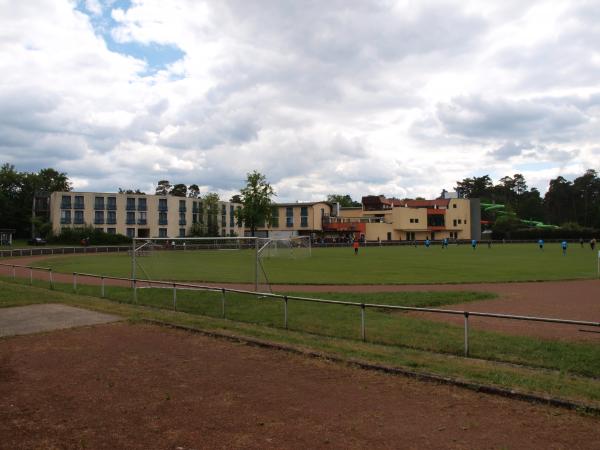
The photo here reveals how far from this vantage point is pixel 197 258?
965 inches

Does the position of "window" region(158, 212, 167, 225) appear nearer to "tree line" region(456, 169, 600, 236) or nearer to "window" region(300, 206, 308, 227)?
"window" region(300, 206, 308, 227)

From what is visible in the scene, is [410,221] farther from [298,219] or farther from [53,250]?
[53,250]

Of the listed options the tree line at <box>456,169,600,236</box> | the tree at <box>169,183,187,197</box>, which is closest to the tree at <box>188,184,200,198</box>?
the tree at <box>169,183,187,197</box>

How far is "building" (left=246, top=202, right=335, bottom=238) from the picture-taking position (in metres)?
100

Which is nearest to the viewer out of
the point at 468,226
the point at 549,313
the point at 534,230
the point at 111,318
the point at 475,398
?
the point at 475,398

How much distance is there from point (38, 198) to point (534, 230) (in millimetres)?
90680

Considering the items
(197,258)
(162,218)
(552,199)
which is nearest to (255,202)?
(162,218)

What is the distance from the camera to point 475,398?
23.7 ft

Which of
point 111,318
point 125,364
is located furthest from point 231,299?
point 125,364

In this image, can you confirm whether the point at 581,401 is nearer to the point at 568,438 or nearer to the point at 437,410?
the point at 568,438

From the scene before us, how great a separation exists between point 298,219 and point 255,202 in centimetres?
2234

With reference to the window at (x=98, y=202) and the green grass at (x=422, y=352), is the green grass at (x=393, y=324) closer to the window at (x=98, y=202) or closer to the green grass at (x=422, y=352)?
the green grass at (x=422, y=352)

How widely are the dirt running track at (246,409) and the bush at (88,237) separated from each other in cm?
6405

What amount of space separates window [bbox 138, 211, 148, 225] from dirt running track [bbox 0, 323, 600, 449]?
78.4 metres
